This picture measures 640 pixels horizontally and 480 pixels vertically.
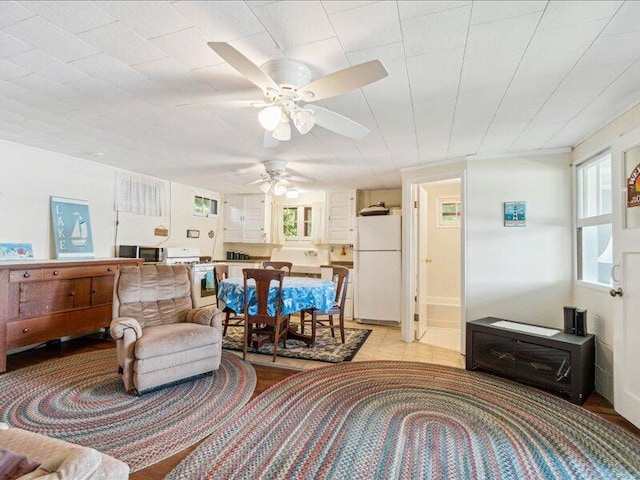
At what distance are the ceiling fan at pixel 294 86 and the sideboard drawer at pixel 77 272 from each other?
2.97 metres

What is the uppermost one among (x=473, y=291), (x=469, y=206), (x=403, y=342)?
(x=469, y=206)

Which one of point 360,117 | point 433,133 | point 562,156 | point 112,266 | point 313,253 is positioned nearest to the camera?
point 360,117

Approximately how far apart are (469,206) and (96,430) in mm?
3839

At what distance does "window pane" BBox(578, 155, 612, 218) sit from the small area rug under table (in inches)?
108

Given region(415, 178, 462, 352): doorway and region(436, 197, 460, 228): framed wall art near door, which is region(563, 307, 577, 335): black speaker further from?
region(436, 197, 460, 228): framed wall art near door

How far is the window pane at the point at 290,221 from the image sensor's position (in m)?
6.43

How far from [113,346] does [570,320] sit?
15.7 ft

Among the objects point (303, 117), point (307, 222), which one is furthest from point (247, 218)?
point (303, 117)

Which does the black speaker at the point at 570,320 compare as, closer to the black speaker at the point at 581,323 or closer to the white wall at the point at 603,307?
the black speaker at the point at 581,323

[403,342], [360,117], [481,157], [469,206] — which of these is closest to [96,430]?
[360,117]

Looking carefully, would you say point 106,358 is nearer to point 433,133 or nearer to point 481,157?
point 433,133

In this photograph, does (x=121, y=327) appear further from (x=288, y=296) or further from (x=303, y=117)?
(x=303, y=117)

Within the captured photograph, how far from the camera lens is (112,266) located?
4.07 meters

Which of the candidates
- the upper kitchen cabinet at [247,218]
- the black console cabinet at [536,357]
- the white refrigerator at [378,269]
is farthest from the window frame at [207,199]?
the black console cabinet at [536,357]
